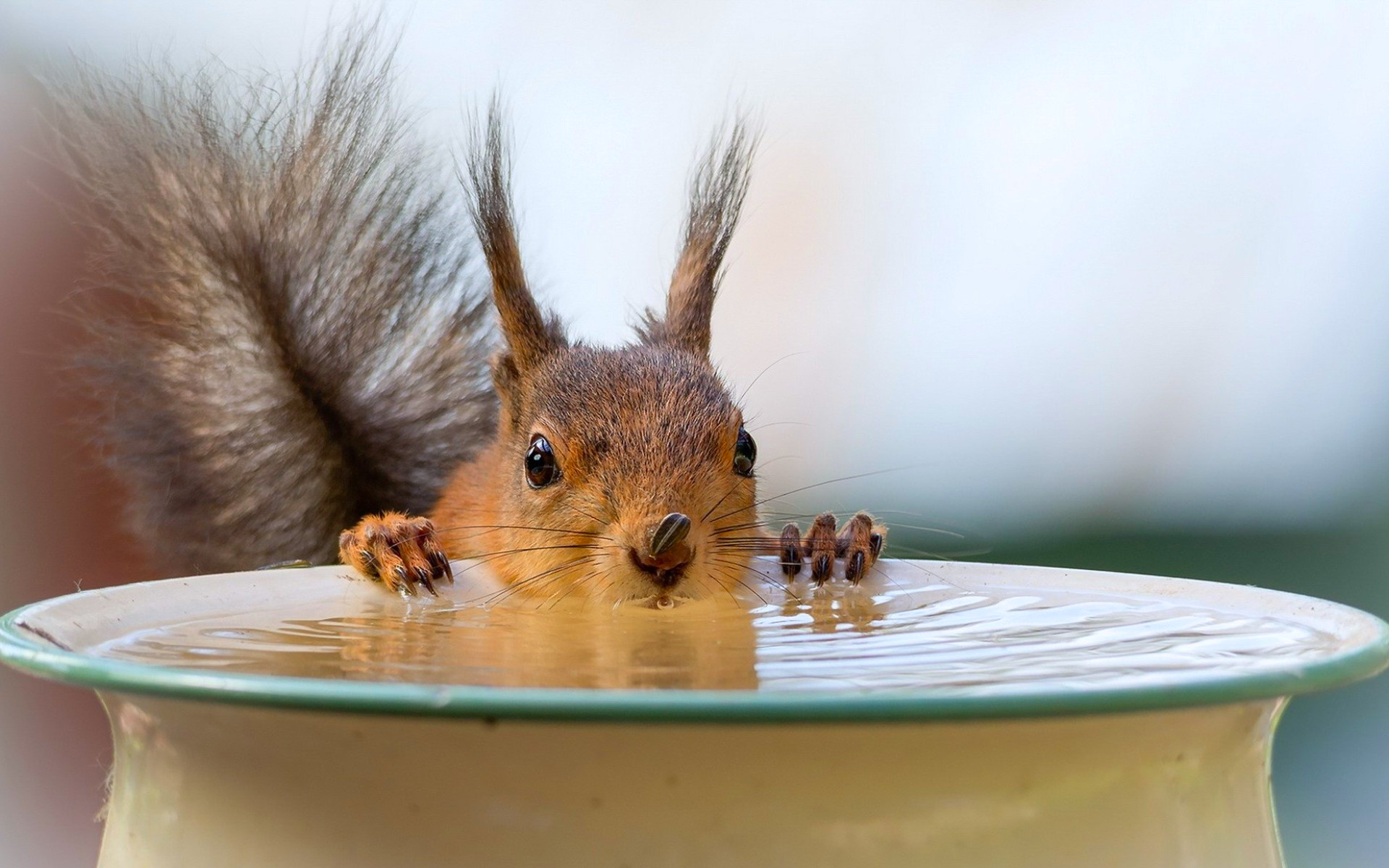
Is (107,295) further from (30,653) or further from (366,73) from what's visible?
(30,653)

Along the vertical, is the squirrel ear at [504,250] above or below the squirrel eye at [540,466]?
above

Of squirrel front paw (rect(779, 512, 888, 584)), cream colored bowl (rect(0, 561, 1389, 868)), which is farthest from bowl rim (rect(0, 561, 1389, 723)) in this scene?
squirrel front paw (rect(779, 512, 888, 584))

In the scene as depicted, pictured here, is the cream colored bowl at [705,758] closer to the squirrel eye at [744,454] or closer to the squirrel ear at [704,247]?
the squirrel eye at [744,454]

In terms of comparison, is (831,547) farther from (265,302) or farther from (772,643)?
(265,302)

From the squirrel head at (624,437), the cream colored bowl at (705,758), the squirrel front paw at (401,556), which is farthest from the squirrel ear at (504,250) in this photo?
the cream colored bowl at (705,758)

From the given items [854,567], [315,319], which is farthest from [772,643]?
[315,319]

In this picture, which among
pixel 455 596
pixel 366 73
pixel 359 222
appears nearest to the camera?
pixel 455 596

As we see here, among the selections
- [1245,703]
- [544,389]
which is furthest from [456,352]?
[1245,703]
